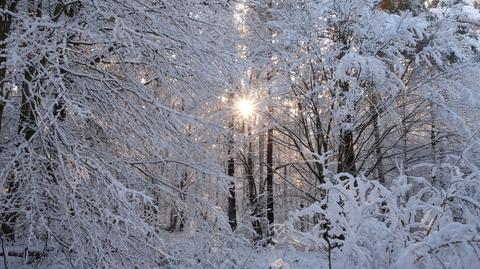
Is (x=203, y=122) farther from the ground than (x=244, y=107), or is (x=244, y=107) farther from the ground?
(x=244, y=107)

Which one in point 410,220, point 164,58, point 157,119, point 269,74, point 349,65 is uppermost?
→ point 269,74

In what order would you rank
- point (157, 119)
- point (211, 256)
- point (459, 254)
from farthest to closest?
point (211, 256)
point (157, 119)
point (459, 254)

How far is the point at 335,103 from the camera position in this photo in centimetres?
837

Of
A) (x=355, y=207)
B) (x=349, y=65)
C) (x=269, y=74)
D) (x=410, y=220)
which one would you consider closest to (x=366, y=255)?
(x=355, y=207)

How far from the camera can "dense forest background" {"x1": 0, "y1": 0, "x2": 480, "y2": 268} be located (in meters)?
3.20

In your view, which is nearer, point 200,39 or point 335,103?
point 200,39

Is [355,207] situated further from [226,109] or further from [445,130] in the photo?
[445,130]

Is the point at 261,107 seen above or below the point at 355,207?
above

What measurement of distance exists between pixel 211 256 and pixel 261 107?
422cm

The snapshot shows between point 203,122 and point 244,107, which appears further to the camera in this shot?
point 244,107

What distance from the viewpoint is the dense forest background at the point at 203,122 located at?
320 cm

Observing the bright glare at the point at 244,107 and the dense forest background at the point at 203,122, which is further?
the bright glare at the point at 244,107

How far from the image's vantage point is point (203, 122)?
19.8 feet

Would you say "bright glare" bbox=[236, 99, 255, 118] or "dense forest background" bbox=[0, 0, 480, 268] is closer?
"dense forest background" bbox=[0, 0, 480, 268]
